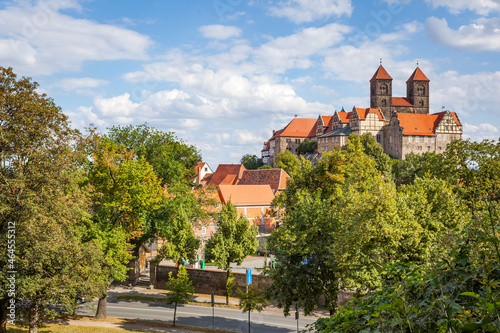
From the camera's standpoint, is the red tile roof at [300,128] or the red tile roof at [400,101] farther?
the red tile roof at [300,128]

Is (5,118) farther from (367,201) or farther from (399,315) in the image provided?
(399,315)

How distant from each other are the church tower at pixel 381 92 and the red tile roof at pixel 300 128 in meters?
22.2

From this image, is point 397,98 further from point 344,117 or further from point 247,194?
point 247,194

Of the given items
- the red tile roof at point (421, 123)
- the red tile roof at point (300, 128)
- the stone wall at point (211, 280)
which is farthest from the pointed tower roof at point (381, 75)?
the stone wall at point (211, 280)

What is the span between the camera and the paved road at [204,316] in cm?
2556

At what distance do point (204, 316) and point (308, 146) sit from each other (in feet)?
385

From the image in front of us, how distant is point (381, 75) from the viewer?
149 m

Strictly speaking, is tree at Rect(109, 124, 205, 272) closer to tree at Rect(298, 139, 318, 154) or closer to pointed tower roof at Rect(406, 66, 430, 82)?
tree at Rect(298, 139, 318, 154)

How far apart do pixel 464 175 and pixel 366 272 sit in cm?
1273

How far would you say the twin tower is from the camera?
147 metres

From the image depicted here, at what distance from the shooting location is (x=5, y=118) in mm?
15711

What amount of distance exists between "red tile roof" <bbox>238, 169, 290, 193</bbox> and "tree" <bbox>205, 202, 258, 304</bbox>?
4175 centimetres

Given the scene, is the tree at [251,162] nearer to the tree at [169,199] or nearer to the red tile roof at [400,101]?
the red tile roof at [400,101]

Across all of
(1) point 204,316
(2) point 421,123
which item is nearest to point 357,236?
(1) point 204,316
